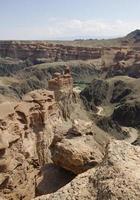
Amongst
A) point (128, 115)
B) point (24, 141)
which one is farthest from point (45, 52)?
point (24, 141)

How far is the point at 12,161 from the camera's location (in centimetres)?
1326

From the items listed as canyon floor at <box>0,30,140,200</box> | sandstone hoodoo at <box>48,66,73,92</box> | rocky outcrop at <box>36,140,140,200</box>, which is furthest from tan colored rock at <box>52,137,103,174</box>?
sandstone hoodoo at <box>48,66,73,92</box>

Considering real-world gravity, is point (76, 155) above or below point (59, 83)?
above

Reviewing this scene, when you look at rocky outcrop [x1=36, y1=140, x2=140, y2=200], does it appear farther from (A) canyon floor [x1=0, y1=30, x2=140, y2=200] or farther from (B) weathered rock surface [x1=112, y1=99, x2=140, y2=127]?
(B) weathered rock surface [x1=112, y1=99, x2=140, y2=127]

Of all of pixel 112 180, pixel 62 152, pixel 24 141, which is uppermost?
pixel 112 180

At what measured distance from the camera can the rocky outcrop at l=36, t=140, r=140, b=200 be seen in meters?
7.64

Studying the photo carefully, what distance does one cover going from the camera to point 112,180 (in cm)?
803

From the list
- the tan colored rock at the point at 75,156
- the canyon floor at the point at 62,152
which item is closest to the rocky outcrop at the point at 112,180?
the canyon floor at the point at 62,152

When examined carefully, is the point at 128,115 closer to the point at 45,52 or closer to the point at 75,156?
the point at 75,156

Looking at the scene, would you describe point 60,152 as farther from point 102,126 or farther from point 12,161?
point 102,126

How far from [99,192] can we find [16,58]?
490 ft

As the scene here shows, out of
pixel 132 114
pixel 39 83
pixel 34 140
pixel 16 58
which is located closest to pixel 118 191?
pixel 34 140

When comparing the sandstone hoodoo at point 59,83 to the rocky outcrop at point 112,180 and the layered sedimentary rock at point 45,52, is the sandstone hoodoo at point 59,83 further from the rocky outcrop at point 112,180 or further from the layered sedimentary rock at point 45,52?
the layered sedimentary rock at point 45,52

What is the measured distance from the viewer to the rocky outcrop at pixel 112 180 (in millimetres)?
7641
